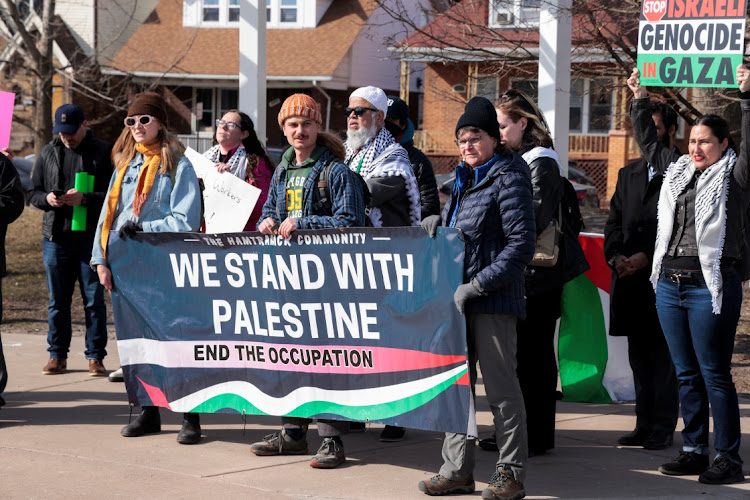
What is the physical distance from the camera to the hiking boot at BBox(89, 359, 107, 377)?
8367 mm

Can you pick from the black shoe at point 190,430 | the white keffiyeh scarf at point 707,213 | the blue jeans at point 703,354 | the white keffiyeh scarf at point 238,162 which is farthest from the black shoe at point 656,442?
the white keffiyeh scarf at point 238,162

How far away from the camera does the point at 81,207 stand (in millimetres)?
8102

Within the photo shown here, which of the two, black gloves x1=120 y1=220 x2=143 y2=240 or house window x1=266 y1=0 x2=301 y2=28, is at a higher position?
house window x1=266 y1=0 x2=301 y2=28

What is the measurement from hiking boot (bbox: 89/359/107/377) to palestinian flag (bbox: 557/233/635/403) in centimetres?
371

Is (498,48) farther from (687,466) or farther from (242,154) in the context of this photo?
(687,466)

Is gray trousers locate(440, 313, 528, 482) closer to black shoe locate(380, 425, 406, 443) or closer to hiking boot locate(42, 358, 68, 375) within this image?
black shoe locate(380, 425, 406, 443)

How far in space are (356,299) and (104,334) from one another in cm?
360

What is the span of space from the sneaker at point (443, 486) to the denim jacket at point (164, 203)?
7.20 feet

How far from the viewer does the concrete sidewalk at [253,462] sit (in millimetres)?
→ 5297

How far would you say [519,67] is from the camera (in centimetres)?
1048

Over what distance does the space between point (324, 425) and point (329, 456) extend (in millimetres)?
173

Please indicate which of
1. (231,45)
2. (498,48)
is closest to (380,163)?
(498,48)

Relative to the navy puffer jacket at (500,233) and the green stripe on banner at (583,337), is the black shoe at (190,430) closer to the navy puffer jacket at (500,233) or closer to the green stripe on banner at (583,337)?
the navy puffer jacket at (500,233)

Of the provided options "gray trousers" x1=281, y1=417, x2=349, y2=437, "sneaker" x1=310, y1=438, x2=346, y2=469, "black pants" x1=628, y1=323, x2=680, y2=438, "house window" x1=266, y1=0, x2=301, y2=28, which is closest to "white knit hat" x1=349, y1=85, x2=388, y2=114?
"gray trousers" x1=281, y1=417, x2=349, y2=437
